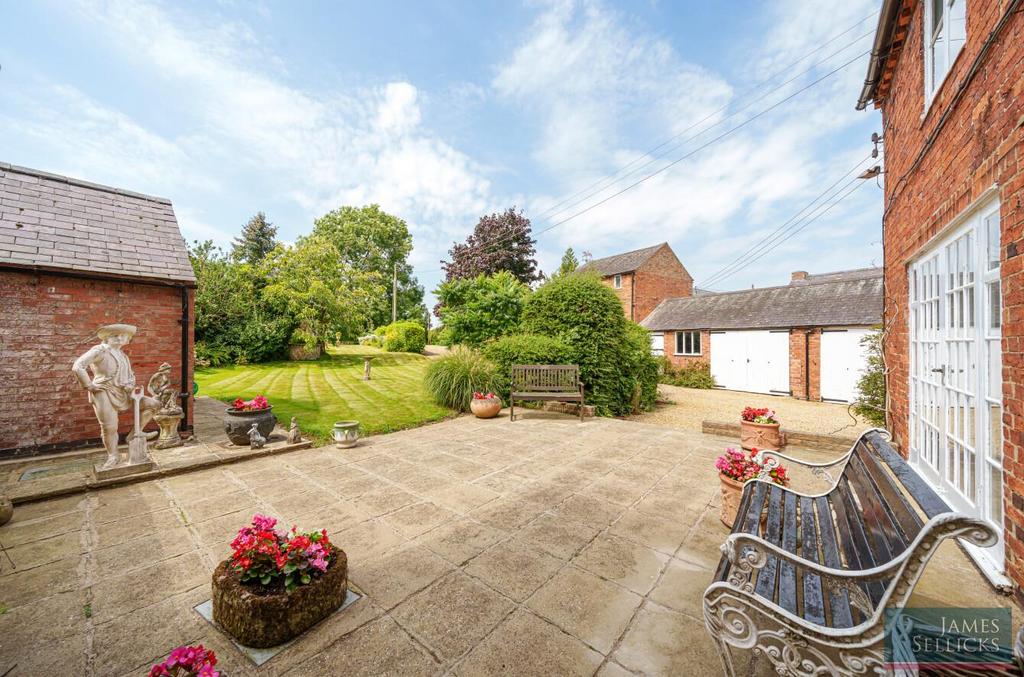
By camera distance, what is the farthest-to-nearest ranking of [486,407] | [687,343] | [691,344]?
[687,343] → [691,344] → [486,407]

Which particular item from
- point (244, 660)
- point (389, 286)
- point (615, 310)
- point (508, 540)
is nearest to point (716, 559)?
point (508, 540)

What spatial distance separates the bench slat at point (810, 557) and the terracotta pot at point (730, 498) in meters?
0.47

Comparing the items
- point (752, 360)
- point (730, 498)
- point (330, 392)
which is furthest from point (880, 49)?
point (330, 392)

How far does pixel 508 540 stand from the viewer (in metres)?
3.29

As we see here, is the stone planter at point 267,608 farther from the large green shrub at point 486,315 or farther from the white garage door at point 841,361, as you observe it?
the white garage door at point 841,361

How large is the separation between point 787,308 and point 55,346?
2161 centimetres

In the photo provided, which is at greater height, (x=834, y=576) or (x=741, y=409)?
(x=834, y=576)

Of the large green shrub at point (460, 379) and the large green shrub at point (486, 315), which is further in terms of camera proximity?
the large green shrub at point (486, 315)

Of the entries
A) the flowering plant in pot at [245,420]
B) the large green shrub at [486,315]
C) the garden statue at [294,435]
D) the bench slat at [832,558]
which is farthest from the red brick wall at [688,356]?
the flowering plant in pot at [245,420]

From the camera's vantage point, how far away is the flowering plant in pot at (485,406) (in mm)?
8508

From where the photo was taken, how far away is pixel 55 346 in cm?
593

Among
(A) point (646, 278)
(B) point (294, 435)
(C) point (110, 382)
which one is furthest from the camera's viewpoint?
(A) point (646, 278)

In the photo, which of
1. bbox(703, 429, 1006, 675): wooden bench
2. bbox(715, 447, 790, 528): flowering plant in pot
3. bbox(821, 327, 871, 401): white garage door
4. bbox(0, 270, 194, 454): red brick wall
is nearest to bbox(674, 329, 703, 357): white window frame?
bbox(821, 327, 871, 401): white garage door

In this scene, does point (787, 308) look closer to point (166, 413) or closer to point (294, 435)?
point (294, 435)
